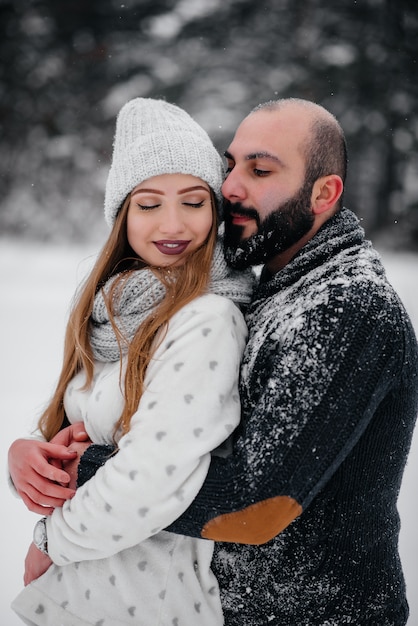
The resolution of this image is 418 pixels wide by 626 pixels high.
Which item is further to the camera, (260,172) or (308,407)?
(260,172)

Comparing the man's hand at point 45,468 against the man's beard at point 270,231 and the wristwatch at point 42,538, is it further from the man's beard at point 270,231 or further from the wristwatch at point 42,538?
the man's beard at point 270,231

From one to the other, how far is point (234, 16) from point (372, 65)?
228 centimetres

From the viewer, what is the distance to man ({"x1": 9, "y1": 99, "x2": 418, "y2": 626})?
133 cm

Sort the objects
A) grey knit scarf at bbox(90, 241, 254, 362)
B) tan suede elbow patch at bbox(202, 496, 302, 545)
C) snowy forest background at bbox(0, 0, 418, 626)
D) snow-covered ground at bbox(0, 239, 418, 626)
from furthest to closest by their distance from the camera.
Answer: snowy forest background at bbox(0, 0, 418, 626) < snow-covered ground at bbox(0, 239, 418, 626) < grey knit scarf at bbox(90, 241, 254, 362) < tan suede elbow patch at bbox(202, 496, 302, 545)

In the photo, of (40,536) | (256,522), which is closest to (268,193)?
(256,522)

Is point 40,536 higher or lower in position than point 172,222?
lower

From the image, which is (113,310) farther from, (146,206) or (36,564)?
(36,564)

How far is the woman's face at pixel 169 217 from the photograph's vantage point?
1.64 metres

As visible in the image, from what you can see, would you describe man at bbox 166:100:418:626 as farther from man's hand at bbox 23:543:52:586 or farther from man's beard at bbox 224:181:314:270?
man's hand at bbox 23:543:52:586

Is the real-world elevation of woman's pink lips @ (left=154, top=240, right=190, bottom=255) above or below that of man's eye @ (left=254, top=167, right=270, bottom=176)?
below

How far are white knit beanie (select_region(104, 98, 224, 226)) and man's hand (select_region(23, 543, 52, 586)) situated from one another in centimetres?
89

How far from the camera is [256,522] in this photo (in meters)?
1.33

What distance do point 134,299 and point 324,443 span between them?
23.3 inches

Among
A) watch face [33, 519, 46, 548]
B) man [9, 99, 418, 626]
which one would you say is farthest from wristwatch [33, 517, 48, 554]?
man [9, 99, 418, 626]
